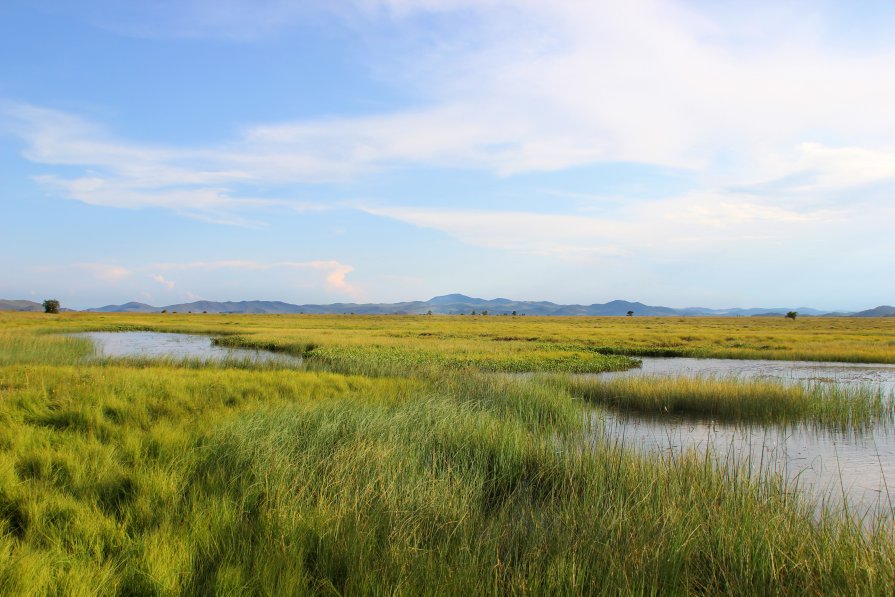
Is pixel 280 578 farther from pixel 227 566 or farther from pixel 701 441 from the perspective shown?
pixel 701 441

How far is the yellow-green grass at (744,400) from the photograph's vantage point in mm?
14625

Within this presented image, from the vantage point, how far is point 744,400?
15969 mm

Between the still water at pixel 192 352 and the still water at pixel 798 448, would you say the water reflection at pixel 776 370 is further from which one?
the still water at pixel 192 352

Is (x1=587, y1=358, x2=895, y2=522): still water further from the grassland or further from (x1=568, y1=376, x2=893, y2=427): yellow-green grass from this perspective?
the grassland

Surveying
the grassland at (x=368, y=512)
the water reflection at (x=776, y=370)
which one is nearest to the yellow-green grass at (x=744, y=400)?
the water reflection at (x=776, y=370)

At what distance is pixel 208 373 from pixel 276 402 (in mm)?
5811

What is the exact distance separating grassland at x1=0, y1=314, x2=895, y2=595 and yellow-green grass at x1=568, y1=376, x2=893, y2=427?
647 cm

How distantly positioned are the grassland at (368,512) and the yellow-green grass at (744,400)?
21.2 feet

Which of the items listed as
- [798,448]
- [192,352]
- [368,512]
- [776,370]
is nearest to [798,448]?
[798,448]

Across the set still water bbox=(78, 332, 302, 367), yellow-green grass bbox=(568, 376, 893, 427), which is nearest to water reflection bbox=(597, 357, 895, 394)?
yellow-green grass bbox=(568, 376, 893, 427)

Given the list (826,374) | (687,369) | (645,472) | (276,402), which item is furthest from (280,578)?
(826,374)

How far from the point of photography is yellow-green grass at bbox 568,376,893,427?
48.0ft

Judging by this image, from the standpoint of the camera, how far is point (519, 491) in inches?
316

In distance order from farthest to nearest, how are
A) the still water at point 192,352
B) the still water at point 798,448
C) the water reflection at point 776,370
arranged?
the still water at point 192,352 → the water reflection at point 776,370 → the still water at point 798,448
